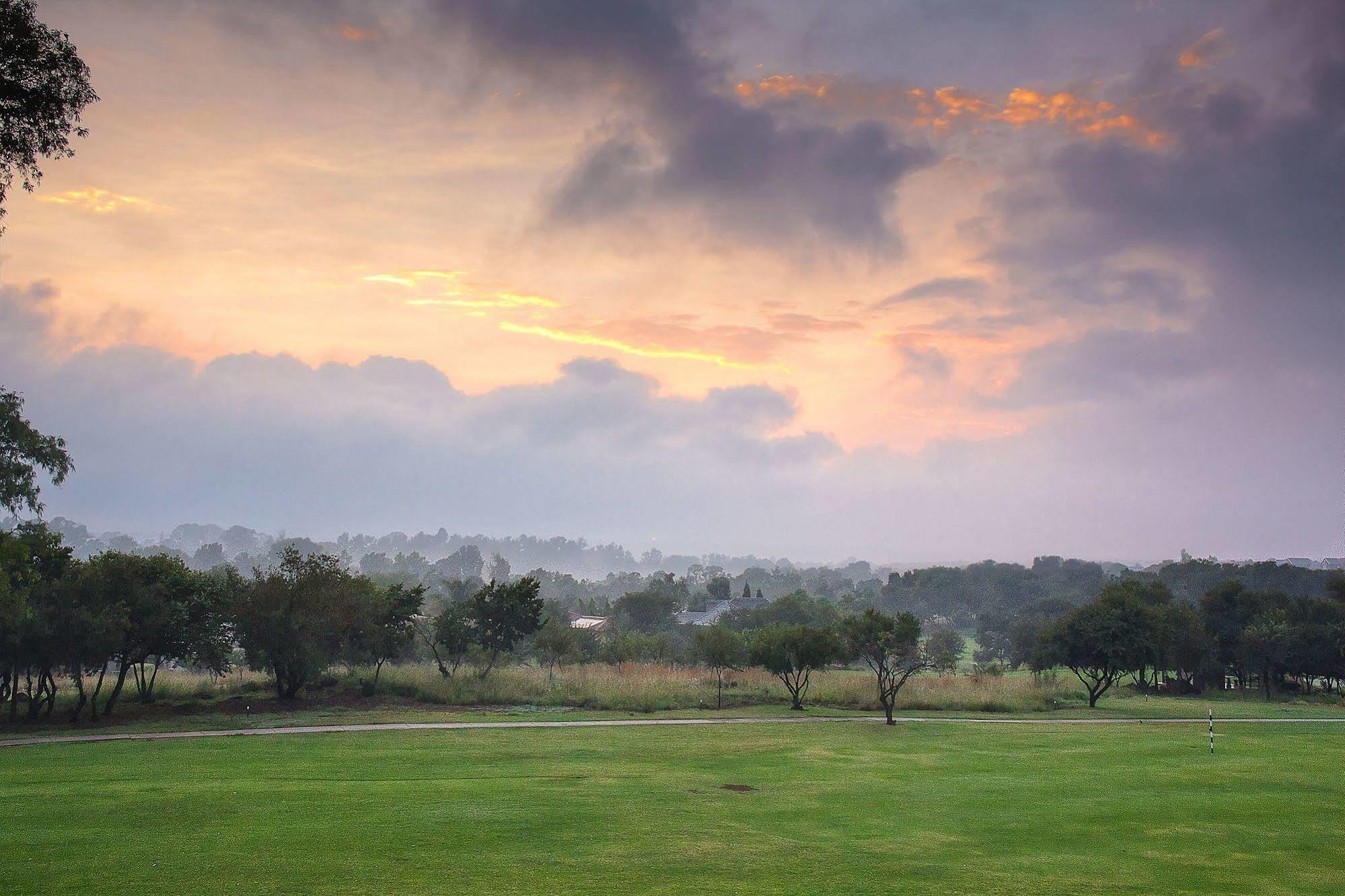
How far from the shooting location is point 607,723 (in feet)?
126

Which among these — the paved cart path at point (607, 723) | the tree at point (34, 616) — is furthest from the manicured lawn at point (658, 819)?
the tree at point (34, 616)

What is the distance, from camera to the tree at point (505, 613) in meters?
54.7

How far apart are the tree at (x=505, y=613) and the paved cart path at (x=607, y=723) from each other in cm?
1655

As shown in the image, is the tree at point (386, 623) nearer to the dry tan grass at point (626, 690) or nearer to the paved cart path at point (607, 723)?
the dry tan grass at point (626, 690)

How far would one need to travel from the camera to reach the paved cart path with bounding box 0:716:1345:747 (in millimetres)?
31922

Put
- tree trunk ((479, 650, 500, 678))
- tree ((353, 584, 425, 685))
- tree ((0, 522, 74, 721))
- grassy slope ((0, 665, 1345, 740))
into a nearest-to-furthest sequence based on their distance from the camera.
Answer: tree ((0, 522, 74, 721)) < grassy slope ((0, 665, 1345, 740)) < tree ((353, 584, 425, 685)) < tree trunk ((479, 650, 500, 678))

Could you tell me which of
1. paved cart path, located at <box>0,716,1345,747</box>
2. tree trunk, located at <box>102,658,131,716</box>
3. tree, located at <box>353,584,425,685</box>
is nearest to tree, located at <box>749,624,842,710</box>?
paved cart path, located at <box>0,716,1345,747</box>

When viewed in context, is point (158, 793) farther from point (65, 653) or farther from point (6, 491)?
point (6, 491)

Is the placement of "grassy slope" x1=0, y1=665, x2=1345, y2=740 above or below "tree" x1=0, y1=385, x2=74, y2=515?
below

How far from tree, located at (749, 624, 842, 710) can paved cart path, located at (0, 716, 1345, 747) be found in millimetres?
4575

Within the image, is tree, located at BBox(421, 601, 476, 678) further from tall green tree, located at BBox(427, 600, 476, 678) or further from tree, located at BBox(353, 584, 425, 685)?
tree, located at BBox(353, 584, 425, 685)

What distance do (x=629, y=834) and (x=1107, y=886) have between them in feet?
28.3

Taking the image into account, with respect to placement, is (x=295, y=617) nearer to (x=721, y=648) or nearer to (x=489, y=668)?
(x=489, y=668)

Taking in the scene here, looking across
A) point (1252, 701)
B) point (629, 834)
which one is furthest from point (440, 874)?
point (1252, 701)
